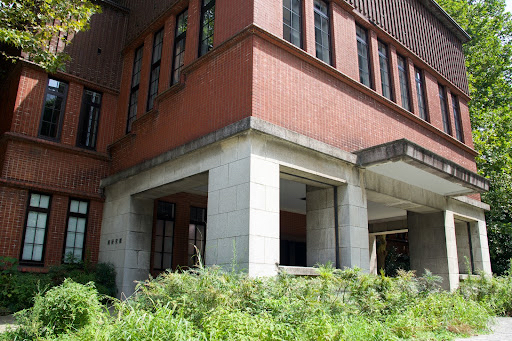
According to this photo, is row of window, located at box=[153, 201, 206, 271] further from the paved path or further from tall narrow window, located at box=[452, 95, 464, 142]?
tall narrow window, located at box=[452, 95, 464, 142]

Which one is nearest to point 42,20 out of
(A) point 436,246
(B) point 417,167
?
(B) point 417,167

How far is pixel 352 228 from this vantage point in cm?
1003

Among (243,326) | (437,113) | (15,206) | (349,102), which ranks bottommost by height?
(243,326)

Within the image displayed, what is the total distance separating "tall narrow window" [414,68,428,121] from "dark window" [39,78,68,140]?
1186 centimetres

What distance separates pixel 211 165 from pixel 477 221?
11869 millimetres

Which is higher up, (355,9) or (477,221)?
(355,9)

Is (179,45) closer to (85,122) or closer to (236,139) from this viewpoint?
(85,122)

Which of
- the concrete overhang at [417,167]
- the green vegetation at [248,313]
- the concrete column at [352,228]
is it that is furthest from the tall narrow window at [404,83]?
the green vegetation at [248,313]

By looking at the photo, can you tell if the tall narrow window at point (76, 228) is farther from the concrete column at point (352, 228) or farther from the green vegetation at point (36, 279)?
the concrete column at point (352, 228)

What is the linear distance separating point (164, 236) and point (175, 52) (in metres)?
5.69

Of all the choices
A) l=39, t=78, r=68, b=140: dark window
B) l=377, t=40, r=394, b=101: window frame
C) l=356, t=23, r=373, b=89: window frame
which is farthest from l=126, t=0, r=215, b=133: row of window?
l=377, t=40, r=394, b=101: window frame

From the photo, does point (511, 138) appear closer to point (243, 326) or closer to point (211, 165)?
point (211, 165)

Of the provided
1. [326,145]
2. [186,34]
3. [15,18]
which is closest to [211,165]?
[326,145]

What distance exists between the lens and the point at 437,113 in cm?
1559
